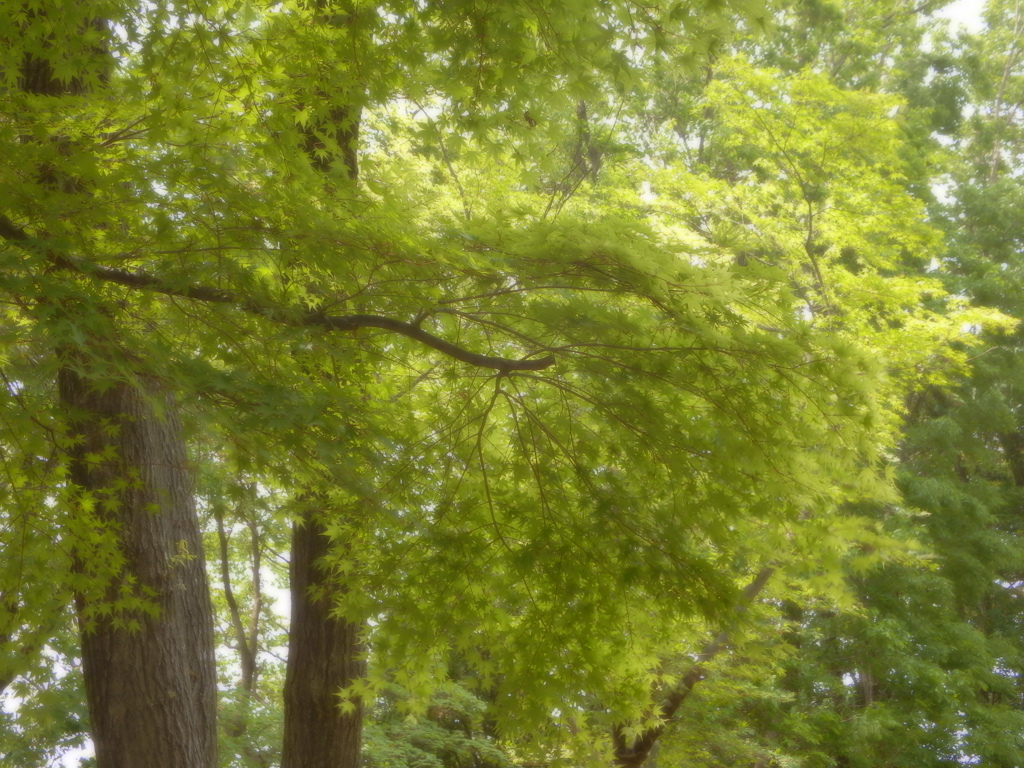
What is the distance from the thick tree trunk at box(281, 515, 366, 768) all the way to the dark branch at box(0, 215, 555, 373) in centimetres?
172

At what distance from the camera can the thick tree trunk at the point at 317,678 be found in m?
4.86

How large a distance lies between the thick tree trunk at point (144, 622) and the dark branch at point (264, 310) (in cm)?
119

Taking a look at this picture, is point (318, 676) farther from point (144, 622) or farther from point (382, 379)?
point (382, 379)

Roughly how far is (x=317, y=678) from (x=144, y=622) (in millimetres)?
1070

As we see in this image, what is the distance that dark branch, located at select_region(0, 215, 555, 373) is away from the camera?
287 centimetres

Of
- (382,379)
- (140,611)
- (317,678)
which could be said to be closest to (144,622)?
(140,611)

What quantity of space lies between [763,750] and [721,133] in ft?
27.0

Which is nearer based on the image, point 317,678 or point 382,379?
point 382,379

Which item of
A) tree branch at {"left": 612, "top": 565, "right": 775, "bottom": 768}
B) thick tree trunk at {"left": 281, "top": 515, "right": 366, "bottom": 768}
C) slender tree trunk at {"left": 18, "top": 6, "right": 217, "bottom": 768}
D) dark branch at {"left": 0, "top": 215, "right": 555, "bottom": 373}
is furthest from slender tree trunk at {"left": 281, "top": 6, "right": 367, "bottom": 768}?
tree branch at {"left": 612, "top": 565, "right": 775, "bottom": 768}

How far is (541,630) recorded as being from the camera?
12.2ft

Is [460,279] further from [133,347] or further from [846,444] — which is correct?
[846,444]

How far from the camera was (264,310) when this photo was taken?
3184 mm

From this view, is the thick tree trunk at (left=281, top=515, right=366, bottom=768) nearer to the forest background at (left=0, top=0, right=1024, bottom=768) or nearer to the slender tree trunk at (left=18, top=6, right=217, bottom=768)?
the forest background at (left=0, top=0, right=1024, bottom=768)

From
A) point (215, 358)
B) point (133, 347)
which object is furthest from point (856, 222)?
point (133, 347)
